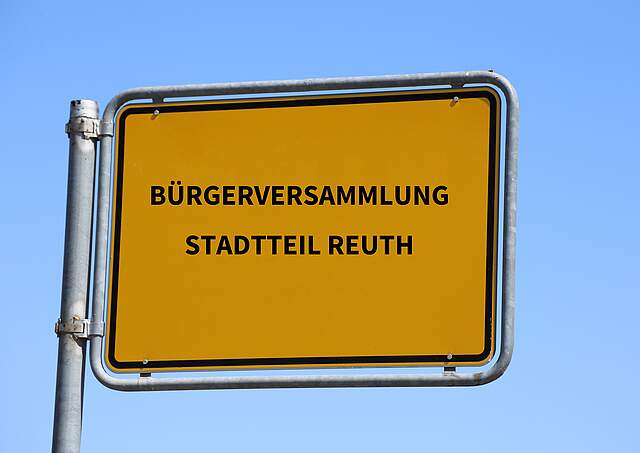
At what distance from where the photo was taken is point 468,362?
4996mm

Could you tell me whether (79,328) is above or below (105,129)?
below

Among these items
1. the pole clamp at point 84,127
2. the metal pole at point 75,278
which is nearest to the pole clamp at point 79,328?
the metal pole at point 75,278

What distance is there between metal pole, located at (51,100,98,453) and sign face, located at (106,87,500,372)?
0.13 meters

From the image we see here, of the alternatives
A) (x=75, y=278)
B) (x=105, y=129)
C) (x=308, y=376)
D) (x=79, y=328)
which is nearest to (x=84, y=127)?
(x=105, y=129)

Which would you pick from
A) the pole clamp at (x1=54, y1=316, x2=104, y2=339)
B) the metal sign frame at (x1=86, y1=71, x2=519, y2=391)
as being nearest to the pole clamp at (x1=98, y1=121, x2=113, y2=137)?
the metal sign frame at (x1=86, y1=71, x2=519, y2=391)

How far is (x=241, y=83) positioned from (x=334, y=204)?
70cm

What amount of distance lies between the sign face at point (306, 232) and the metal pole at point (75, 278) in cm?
13

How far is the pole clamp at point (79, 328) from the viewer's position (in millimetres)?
5242

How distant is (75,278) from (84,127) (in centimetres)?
68

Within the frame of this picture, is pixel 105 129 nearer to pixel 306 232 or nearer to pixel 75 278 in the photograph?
pixel 75 278

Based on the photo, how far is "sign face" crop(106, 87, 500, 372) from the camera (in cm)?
507

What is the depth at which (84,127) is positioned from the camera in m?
5.39

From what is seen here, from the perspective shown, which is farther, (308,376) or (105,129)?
(105,129)

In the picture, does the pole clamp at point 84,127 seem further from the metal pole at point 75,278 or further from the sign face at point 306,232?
the sign face at point 306,232
